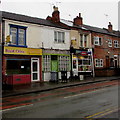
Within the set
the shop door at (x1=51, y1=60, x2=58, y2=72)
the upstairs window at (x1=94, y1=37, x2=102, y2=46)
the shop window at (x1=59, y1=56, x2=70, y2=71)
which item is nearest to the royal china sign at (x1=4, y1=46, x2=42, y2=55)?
the shop door at (x1=51, y1=60, x2=58, y2=72)

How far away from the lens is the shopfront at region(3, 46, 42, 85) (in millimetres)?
16031

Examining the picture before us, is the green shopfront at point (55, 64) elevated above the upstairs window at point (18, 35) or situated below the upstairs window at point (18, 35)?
below

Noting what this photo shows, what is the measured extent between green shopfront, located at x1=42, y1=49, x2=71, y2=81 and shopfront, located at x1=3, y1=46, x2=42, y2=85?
2.22 ft

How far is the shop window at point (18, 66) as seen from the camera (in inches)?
656

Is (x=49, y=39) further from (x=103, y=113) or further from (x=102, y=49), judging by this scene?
(x=103, y=113)

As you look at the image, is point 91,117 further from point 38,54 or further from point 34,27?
point 34,27

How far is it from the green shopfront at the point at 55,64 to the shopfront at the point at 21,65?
0.68m

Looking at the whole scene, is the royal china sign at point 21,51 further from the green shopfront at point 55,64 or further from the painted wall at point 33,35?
the green shopfront at point 55,64

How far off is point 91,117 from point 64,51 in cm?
1557

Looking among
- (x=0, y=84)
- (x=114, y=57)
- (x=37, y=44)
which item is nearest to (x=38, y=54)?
(x=37, y=44)

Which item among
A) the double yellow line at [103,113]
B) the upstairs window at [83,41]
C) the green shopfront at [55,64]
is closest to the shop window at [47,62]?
the green shopfront at [55,64]

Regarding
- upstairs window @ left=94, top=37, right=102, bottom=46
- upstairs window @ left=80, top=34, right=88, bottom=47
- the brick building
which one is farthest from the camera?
upstairs window @ left=94, top=37, right=102, bottom=46

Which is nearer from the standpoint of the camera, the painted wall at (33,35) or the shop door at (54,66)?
the painted wall at (33,35)

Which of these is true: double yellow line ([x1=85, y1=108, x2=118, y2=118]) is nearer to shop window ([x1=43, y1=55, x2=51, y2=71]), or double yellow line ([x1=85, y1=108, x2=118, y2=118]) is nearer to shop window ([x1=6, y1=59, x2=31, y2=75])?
shop window ([x1=6, y1=59, x2=31, y2=75])
